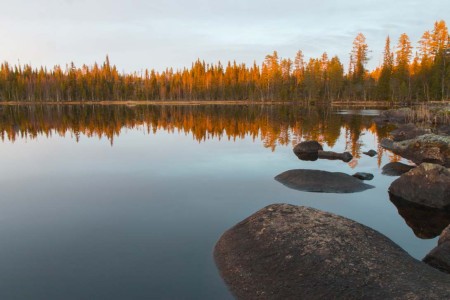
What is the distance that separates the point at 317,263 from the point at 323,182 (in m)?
10.1

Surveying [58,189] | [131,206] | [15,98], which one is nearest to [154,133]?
[58,189]

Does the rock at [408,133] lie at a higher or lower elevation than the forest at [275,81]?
lower

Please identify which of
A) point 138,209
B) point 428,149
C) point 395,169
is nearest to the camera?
point 138,209

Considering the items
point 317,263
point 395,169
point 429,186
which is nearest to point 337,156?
point 395,169

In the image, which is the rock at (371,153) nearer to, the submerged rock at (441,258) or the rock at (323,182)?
the rock at (323,182)

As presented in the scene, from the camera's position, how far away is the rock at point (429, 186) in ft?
47.6

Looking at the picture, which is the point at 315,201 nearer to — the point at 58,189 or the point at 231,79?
the point at 58,189

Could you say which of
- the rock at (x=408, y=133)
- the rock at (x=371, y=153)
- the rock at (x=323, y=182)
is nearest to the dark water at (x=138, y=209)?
the rock at (x=323, y=182)

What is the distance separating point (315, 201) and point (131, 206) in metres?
8.49

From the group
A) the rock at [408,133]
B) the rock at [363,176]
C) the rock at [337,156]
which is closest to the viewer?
the rock at [363,176]

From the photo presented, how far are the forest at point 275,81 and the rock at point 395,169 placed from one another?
187 feet

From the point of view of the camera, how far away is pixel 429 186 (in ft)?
48.8

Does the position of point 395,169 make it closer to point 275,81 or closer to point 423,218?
point 423,218

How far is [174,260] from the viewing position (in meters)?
10.2
